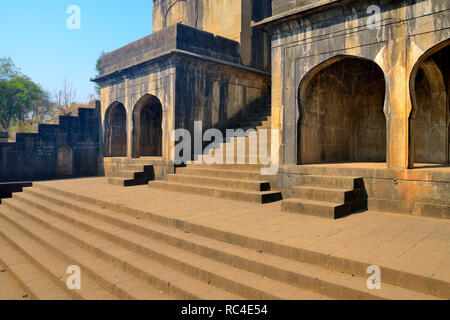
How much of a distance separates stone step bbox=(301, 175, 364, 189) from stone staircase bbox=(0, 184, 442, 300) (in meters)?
2.96

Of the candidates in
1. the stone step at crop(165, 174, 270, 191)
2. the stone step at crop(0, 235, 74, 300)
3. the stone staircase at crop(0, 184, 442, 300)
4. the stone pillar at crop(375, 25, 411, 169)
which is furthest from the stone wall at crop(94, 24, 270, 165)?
the stone pillar at crop(375, 25, 411, 169)

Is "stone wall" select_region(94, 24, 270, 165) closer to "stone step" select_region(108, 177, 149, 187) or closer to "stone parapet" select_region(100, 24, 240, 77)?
"stone parapet" select_region(100, 24, 240, 77)

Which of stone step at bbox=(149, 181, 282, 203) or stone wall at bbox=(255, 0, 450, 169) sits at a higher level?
stone wall at bbox=(255, 0, 450, 169)

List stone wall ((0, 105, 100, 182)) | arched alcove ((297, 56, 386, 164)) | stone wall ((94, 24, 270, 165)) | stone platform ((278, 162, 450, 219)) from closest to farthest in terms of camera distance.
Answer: stone platform ((278, 162, 450, 219)), arched alcove ((297, 56, 386, 164)), stone wall ((94, 24, 270, 165)), stone wall ((0, 105, 100, 182))

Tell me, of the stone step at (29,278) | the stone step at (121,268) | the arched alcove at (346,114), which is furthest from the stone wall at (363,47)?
the stone step at (29,278)

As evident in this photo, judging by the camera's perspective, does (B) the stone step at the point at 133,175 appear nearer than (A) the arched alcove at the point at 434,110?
No

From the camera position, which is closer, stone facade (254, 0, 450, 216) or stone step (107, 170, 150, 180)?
stone facade (254, 0, 450, 216)

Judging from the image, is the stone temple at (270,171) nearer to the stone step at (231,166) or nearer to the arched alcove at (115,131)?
the stone step at (231,166)

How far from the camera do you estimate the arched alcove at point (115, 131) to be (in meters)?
15.5

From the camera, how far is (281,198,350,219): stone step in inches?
236

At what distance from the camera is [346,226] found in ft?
17.7

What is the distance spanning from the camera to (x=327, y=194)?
21.5 ft

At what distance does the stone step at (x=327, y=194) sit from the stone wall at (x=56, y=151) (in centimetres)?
1206
